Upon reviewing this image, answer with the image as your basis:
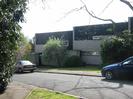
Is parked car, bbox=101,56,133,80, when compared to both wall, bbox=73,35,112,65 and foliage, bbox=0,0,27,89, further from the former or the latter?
wall, bbox=73,35,112,65

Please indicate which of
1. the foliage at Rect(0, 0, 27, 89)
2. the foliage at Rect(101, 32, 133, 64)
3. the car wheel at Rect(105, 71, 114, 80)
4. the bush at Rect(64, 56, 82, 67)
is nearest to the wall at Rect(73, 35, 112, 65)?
the bush at Rect(64, 56, 82, 67)

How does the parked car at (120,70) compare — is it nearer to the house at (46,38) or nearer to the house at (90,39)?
the house at (90,39)

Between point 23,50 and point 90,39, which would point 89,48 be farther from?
point 23,50

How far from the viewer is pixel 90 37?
4666cm

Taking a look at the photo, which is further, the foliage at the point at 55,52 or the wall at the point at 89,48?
the foliage at the point at 55,52

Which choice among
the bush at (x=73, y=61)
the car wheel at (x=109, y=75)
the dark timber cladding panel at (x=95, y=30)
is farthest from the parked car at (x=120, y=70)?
the bush at (x=73, y=61)

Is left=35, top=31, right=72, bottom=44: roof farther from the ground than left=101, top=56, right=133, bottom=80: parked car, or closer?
farther from the ground

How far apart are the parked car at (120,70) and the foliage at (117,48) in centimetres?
1209

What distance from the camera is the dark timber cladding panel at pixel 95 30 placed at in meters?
42.2

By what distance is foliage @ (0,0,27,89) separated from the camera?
497 inches

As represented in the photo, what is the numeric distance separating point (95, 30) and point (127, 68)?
2429cm

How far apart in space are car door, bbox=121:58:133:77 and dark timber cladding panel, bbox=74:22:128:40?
1977 cm

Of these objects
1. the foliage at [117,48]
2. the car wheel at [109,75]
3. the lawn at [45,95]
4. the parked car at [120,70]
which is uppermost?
the foliage at [117,48]

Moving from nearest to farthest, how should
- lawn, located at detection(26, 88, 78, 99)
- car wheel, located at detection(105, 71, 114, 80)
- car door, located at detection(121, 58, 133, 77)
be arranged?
lawn, located at detection(26, 88, 78, 99) < car door, located at detection(121, 58, 133, 77) < car wheel, located at detection(105, 71, 114, 80)
